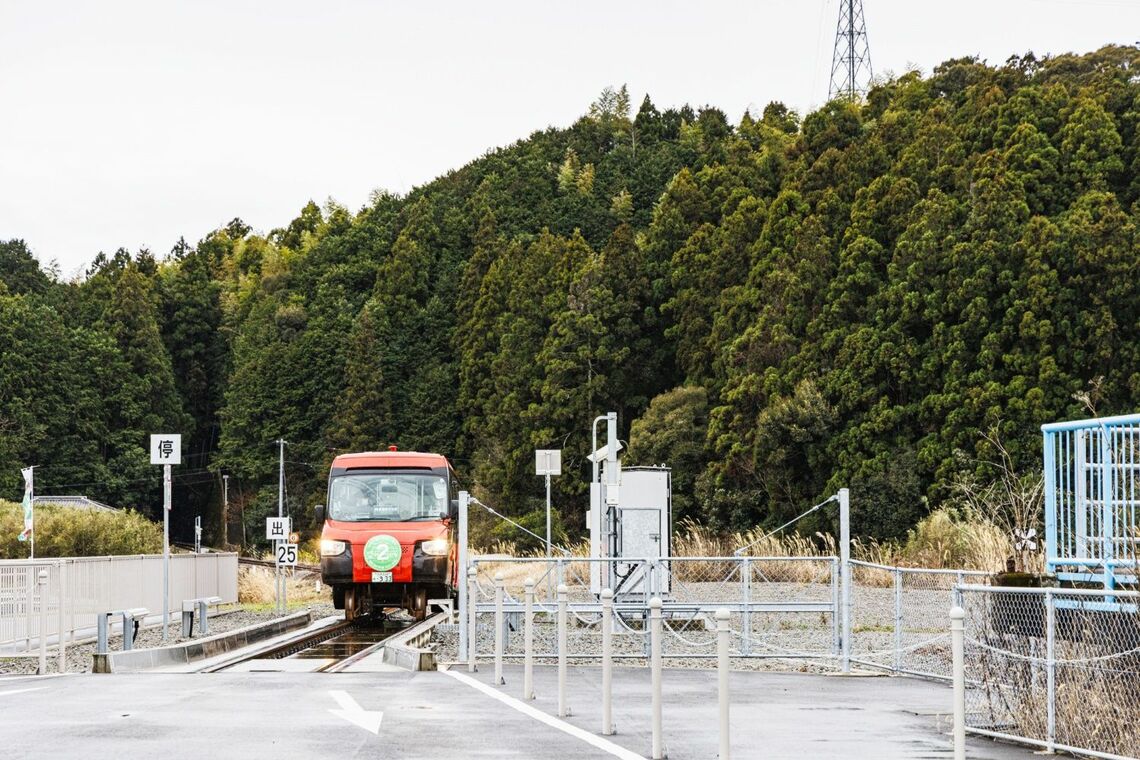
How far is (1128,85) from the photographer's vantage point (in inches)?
2399

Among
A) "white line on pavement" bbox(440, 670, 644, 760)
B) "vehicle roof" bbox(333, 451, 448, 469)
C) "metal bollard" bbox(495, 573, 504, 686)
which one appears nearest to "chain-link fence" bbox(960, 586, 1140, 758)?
"white line on pavement" bbox(440, 670, 644, 760)

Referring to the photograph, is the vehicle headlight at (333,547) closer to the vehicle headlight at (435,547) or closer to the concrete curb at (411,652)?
the vehicle headlight at (435,547)

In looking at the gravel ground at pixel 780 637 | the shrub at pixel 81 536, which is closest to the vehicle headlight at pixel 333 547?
the gravel ground at pixel 780 637

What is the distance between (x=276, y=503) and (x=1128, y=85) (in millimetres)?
52908

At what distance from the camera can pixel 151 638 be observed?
28.3 metres

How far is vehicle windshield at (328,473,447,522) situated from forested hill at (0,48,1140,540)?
971 inches

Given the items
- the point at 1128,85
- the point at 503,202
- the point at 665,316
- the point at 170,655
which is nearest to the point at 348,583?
the point at 170,655

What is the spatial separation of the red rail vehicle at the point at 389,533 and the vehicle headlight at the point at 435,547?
2cm

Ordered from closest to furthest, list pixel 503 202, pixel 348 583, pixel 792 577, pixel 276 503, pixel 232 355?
pixel 348 583
pixel 792 577
pixel 276 503
pixel 503 202
pixel 232 355

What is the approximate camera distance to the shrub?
40875 millimetres

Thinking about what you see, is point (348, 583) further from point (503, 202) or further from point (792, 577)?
point (503, 202)

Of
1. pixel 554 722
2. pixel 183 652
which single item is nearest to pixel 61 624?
pixel 183 652

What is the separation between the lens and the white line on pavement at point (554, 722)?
1139cm

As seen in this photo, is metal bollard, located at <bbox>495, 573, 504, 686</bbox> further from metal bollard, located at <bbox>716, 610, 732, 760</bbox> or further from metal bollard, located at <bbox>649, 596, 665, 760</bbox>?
metal bollard, located at <bbox>716, 610, 732, 760</bbox>
